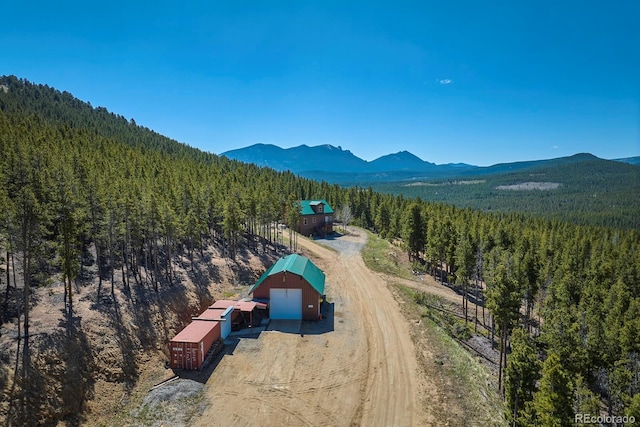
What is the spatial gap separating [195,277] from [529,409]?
3247 cm

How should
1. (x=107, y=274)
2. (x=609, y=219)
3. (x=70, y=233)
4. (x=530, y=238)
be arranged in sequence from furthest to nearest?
(x=609, y=219), (x=530, y=238), (x=107, y=274), (x=70, y=233)

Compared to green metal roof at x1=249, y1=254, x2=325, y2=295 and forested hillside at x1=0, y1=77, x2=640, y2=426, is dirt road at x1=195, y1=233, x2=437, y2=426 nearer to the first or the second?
green metal roof at x1=249, y1=254, x2=325, y2=295

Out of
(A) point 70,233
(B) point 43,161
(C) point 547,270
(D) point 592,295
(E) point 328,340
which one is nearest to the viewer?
(A) point 70,233

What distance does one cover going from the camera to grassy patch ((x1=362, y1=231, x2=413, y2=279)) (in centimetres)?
5344

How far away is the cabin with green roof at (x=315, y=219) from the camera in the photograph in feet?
244

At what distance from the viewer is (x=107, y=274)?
1281 inches

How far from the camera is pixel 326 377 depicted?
2423 cm

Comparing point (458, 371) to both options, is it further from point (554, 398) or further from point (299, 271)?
point (299, 271)

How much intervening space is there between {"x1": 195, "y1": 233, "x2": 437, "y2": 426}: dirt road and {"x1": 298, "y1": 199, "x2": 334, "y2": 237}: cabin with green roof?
3895 cm

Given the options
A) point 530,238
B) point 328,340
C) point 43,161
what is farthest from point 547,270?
point 43,161

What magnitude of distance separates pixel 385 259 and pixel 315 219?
22435mm

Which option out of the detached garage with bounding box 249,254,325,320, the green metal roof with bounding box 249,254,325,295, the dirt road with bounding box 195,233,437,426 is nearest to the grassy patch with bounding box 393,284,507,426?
the dirt road with bounding box 195,233,437,426

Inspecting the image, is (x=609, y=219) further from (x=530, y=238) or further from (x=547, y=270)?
(x=547, y=270)

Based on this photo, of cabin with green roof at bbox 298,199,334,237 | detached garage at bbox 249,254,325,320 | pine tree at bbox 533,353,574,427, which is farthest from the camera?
cabin with green roof at bbox 298,199,334,237
